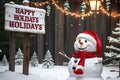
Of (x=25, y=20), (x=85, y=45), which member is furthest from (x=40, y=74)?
(x=85, y=45)

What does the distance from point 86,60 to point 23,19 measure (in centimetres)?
277

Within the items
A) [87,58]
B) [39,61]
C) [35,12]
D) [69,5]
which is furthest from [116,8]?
[87,58]

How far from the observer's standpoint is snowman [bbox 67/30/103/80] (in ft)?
27.9

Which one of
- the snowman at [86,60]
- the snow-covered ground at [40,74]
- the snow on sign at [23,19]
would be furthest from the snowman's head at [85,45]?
the snow on sign at [23,19]

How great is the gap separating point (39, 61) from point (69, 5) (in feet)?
10.3

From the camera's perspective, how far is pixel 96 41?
891 centimetres

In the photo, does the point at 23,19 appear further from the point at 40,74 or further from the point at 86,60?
the point at 40,74

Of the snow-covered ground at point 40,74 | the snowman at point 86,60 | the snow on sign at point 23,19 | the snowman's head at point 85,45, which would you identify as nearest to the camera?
the snowman at point 86,60

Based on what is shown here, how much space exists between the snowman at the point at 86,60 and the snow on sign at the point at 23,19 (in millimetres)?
2074

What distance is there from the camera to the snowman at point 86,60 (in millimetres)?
8500

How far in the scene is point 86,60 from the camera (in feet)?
28.2

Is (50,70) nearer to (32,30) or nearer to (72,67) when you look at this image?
(32,30)

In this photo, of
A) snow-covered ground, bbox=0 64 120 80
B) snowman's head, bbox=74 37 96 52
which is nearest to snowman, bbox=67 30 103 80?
snowman's head, bbox=74 37 96 52

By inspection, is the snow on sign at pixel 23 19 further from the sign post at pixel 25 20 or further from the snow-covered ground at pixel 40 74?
the snow-covered ground at pixel 40 74
